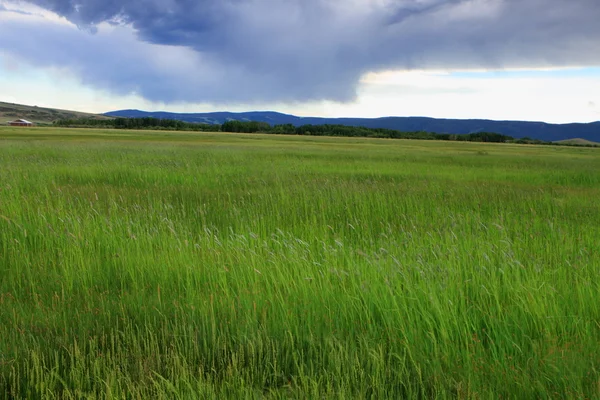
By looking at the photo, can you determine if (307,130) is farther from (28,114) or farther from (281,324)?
(28,114)

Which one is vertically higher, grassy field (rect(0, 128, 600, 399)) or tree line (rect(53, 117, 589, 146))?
tree line (rect(53, 117, 589, 146))

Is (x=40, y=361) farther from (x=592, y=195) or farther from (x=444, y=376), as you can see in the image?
(x=592, y=195)

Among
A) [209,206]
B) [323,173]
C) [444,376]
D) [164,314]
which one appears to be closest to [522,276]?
[444,376]

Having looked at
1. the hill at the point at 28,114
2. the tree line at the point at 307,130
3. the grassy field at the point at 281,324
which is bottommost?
the grassy field at the point at 281,324

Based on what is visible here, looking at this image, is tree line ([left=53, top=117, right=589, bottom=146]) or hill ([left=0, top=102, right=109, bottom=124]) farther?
hill ([left=0, top=102, right=109, bottom=124])

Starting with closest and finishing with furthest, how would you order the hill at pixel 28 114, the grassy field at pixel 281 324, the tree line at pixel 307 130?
the grassy field at pixel 281 324 < the tree line at pixel 307 130 < the hill at pixel 28 114

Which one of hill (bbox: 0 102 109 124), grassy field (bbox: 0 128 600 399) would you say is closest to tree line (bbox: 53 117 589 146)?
hill (bbox: 0 102 109 124)

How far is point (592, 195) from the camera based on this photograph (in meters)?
10.9

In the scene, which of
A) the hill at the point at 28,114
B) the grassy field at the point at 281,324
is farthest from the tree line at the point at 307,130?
the grassy field at the point at 281,324

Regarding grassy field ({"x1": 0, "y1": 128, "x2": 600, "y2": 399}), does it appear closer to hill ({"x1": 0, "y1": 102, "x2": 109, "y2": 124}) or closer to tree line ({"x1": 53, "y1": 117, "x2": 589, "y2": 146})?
tree line ({"x1": 53, "y1": 117, "x2": 589, "y2": 146})

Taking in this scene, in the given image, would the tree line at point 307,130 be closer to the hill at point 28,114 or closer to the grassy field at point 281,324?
the hill at point 28,114

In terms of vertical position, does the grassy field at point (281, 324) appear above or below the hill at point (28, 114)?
below

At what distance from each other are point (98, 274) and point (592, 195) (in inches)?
457

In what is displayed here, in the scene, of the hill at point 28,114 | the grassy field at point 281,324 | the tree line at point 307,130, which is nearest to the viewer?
the grassy field at point 281,324
